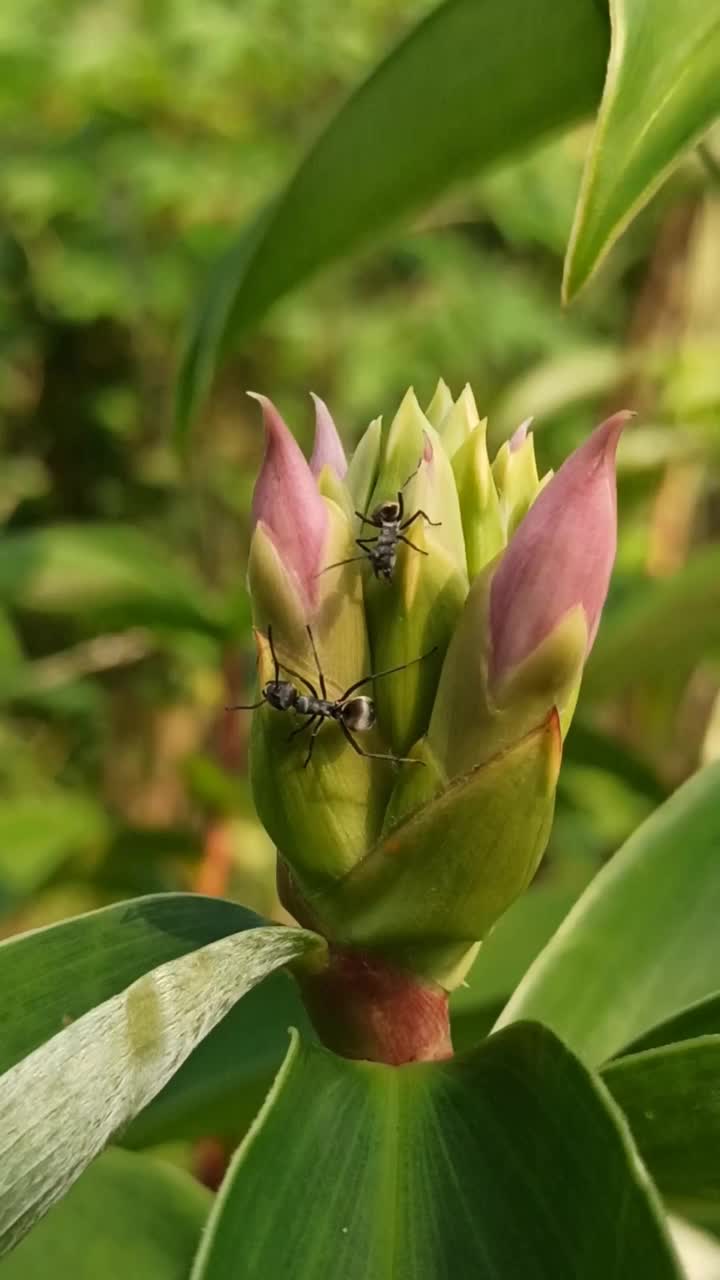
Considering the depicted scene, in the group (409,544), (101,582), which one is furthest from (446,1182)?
(101,582)

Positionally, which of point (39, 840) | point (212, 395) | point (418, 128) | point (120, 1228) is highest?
point (212, 395)

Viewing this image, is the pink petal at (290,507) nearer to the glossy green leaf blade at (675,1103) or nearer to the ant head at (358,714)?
the ant head at (358,714)

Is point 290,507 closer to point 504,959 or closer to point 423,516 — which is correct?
point 423,516

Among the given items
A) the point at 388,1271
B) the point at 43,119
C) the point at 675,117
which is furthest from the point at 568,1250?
the point at 43,119

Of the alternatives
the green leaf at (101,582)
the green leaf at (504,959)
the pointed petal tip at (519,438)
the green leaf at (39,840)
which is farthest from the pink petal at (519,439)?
the green leaf at (39,840)

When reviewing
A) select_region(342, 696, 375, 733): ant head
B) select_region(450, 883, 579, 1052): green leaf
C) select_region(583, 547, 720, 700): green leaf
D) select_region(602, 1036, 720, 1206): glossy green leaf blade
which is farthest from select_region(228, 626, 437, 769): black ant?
select_region(583, 547, 720, 700): green leaf

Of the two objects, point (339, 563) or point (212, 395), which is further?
point (212, 395)

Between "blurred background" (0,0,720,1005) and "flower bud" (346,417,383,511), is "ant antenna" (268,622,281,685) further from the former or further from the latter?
"blurred background" (0,0,720,1005)

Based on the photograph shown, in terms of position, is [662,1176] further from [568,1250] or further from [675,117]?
[675,117]
